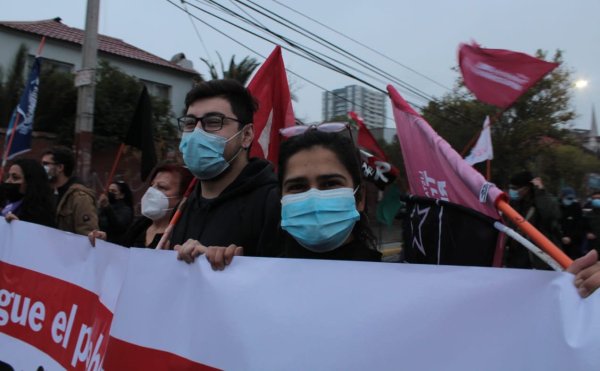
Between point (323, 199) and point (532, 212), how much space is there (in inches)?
138

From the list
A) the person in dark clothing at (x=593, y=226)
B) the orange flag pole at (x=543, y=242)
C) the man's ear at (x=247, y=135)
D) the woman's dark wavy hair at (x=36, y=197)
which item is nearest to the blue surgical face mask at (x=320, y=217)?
the orange flag pole at (x=543, y=242)

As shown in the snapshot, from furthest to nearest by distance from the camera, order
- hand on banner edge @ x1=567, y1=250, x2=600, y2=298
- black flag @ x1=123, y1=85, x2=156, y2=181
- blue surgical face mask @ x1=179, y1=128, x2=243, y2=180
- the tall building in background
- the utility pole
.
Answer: the tall building in background
the utility pole
black flag @ x1=123, y1=85, x2=156, y2=181
blue surgical face mask @ x1=179, y1=128, x2=243, y2=180
hand on banner edge @ x1=567, y1=250, x2=600, y2=298

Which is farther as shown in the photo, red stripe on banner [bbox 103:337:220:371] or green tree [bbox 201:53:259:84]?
green tree [bbox 201:53:259:84]

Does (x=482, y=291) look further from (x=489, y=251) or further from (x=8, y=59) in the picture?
(x=8, y=59)

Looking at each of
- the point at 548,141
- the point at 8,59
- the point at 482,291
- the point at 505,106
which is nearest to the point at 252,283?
the point at 482,291

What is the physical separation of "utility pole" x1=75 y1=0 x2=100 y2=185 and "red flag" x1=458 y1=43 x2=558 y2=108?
5.61 metres

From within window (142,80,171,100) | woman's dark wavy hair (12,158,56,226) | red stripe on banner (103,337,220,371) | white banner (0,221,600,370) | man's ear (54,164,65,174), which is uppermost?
window (142,80,171,100)

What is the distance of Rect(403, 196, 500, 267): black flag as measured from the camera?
175cm

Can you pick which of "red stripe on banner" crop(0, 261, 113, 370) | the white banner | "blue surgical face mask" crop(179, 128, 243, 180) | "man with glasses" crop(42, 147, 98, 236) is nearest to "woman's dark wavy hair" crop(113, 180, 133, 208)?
"man with glasses" crop(42, 147, 98, 236)

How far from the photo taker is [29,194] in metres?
3.20

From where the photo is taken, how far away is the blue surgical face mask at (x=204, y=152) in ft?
7.10

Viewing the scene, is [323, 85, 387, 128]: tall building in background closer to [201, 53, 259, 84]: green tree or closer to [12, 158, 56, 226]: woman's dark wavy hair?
[201, 53, 259, 84]: green tree

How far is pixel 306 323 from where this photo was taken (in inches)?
52.9

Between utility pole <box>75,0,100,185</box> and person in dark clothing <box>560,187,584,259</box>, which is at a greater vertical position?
utility pole <box>75,0,100,185</box>
